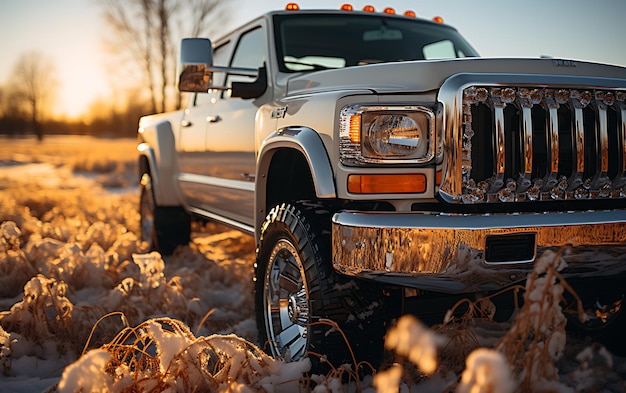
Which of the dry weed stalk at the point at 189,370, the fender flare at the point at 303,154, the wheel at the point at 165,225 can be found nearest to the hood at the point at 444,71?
the fender flare at the point at 303,154

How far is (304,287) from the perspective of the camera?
108 inches

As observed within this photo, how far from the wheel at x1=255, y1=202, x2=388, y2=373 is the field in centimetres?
12

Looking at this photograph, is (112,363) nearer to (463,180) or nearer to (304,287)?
(304,287)

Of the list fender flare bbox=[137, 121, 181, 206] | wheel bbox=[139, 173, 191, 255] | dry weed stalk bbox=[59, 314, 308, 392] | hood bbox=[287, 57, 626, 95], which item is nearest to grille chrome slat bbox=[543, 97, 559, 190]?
hood bbox=[287, 57, 626, 95]

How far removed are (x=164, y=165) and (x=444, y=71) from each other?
3.55 metres

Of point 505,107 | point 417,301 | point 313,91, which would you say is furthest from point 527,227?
point 313,91

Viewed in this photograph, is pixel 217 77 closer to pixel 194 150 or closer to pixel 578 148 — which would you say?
pixel 194 150

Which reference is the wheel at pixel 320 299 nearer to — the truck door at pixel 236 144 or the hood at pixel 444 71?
the hood at pixel 444 71

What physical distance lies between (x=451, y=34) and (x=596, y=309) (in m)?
2.22

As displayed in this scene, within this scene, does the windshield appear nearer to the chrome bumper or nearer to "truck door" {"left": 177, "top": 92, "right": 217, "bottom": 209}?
"truck door" {"left": 177, "top": 92, "right": 217, "bottom": 209}

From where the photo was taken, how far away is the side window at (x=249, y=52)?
4.21m

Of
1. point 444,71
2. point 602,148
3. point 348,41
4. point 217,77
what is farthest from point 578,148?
point 217,77

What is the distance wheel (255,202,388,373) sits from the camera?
254 cm

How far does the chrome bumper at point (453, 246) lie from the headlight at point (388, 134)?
0.22m
